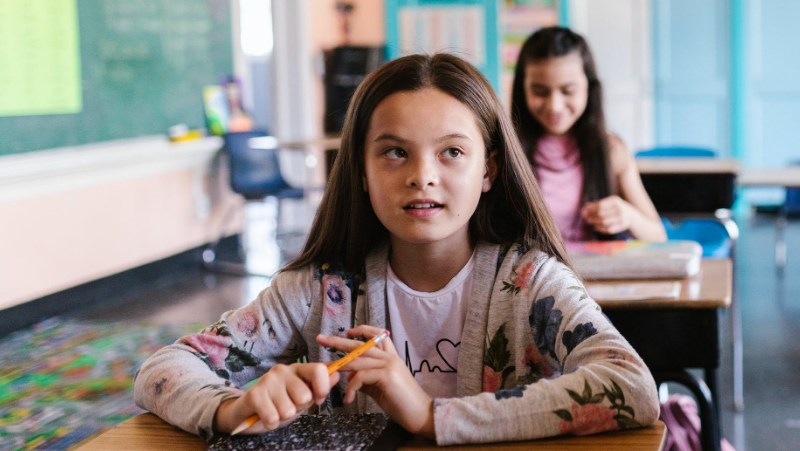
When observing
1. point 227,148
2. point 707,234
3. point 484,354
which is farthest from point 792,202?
point 484,354

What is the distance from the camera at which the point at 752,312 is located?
157 inches

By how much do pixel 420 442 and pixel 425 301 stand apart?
1.19 ft

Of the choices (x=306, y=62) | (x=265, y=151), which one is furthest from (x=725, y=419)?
(x=306, y=62)

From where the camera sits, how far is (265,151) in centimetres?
596

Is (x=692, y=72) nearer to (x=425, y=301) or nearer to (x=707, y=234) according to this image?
(x=707, y=234)

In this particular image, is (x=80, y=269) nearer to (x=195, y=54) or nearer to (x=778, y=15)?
(x=195, y=54)

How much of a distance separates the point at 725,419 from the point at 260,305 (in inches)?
74.3

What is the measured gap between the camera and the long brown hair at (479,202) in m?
1.16

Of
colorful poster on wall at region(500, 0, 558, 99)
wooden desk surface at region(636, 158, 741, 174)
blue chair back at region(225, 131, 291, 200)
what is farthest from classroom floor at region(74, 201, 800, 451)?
colorful poster on wall at region(500, 0, 558, 99)

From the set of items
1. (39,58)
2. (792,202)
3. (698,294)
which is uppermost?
(39,58)

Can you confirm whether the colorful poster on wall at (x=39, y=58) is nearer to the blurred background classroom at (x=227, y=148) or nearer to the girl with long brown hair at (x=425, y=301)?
the blurred background classroom at (x=227, y=148)

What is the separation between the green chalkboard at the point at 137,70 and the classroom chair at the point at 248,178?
0.31 meters

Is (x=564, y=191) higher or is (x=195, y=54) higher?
(x=195, y=54)

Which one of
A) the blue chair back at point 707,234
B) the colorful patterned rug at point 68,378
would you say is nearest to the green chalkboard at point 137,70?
the colorful patterned rug at point 68,378
